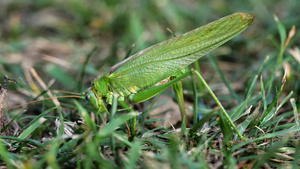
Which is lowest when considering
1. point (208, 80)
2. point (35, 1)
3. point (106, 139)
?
point (208, 80)

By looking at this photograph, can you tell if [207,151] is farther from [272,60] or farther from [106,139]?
[272,60]

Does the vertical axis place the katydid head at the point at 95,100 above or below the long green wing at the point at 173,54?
below

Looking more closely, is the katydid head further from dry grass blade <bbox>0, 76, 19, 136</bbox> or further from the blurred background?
the blurred background

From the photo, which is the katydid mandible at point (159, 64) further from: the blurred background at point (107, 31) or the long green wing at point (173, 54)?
the blurred background at point (107, 31)

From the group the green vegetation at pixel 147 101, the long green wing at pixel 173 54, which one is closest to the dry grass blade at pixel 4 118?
the green vegetation at pixel 147 101

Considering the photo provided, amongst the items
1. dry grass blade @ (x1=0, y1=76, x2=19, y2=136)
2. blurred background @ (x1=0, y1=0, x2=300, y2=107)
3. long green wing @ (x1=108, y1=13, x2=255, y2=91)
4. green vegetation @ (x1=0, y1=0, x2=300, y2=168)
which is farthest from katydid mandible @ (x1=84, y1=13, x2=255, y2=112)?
blurred background @ (x1=0, y1=0, x2=300, y2=107)

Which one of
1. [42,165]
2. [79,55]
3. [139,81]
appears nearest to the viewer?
[42,165]

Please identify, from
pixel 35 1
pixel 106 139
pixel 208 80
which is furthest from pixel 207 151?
pixel 35 1
